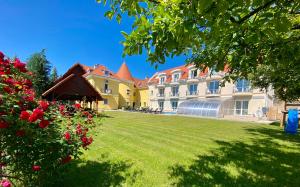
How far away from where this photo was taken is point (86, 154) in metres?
6.64

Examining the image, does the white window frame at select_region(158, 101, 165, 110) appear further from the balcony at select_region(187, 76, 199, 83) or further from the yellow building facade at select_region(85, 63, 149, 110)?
the balcony at select_region(187, 76, 199, 83)

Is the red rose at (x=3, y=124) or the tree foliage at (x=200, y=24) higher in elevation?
the tree foliage at (x=200, y=24)

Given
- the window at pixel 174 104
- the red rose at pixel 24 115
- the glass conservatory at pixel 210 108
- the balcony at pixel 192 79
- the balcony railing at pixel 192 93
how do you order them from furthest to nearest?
1. the window at pixel 174 104
2. the balcony railing at pixel 192 93
3. the balcony at pixel 192 79
4. the glass conservatory at pixel 210 108
5. the red rose at pixel 24 115

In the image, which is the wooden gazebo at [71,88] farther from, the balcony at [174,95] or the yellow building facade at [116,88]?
the balcony at [174,95]

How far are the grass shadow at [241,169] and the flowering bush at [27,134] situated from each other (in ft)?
8.84

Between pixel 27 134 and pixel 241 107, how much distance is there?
3706 cm

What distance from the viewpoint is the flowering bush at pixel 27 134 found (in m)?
2.94

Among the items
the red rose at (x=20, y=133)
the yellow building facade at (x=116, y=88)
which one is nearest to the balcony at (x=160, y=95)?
the yellow building facade at (x=116, y=88)

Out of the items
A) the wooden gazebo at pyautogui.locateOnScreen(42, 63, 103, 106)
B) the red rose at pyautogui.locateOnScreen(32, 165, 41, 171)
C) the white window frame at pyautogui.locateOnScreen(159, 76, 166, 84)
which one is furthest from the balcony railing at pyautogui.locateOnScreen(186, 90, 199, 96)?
the red rose at pyautogui.locateOnScreen(32, 165, 41, 171)

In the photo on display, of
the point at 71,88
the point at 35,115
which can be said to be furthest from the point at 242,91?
the point at 35,115

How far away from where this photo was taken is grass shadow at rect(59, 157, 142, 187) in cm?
455

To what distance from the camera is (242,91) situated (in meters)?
34.8

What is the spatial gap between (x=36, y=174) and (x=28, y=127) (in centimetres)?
117

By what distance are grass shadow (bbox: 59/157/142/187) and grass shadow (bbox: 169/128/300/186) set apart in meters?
1.18
